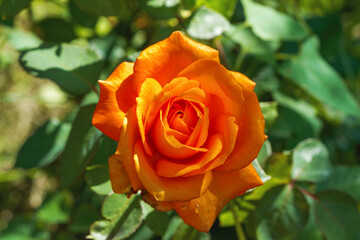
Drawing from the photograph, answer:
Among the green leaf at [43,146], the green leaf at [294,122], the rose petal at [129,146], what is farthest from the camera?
the green leaf at [294,122]

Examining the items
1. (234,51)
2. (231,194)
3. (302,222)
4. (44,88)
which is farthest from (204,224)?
(44,88)

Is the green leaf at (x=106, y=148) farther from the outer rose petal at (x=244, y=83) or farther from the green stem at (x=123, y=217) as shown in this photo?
the outer rose petal at (x=244, y=83)

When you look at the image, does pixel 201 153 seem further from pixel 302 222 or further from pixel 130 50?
pixel 130 50

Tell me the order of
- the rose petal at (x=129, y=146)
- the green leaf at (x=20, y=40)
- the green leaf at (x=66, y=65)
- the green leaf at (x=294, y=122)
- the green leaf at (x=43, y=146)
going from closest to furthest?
1. the rose petal at (x=129, y=146)
2. the green leaf at (x=66, y=65)
3. the green leaf at (x=43, y=146)
4. the green leaf at (x=20, y=40)
5. the green leaf at (x=294, y=122)

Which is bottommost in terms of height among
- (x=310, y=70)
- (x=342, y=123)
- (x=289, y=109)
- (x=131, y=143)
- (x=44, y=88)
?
(x=44, y=88)

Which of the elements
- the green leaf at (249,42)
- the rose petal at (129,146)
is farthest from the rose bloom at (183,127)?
the green leaf at (249,42)

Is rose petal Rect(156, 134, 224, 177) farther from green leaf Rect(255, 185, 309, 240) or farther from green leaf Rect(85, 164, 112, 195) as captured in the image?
green leaf Rect(255, 185, 309, 240)

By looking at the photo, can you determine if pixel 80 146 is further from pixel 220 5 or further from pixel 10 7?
pixel 220 5
